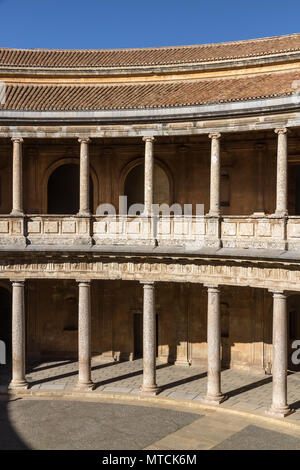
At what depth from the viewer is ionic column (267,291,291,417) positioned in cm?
1902

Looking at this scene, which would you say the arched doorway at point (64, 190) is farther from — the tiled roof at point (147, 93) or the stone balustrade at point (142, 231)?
the stone balustrade at point (142, 231)

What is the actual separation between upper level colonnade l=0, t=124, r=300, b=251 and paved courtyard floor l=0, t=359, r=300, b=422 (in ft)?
18.1

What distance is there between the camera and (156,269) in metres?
20.9

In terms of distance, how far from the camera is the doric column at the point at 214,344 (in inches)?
798

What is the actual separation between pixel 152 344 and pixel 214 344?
237 cm

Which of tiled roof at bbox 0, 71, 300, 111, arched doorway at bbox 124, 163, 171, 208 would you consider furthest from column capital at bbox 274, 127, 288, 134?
arched doorway at bbox 124, 163, 171, 208

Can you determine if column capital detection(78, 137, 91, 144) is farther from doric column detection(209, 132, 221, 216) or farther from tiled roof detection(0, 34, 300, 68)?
tiled roof detection(0, 34, 300, 68)

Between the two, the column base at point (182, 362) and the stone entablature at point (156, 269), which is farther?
the column base at point (182, 362)

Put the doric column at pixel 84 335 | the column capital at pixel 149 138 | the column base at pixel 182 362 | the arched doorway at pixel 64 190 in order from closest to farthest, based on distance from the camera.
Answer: the column capital at pixel 149 138
the doric column at pixel 84 335
the arched doorway at pixel 64 190
the column base at pixel 182 362

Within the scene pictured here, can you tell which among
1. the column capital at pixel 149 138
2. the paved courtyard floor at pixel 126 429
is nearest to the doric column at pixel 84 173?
the column capital at pixel 149 138

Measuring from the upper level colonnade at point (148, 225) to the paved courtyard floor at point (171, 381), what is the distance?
553cm

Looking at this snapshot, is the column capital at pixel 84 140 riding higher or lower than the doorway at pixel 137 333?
higher

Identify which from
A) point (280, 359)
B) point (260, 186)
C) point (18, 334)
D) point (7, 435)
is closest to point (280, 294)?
point (280, 359)

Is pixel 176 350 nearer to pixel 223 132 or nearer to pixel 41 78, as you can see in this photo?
pixel 223 132
